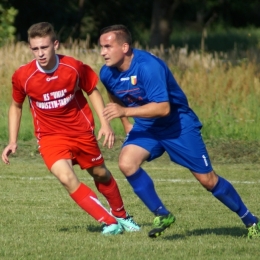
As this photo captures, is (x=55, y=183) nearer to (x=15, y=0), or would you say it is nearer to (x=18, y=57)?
(x=18, y=57)

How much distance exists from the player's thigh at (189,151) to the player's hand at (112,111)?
2.35 feet

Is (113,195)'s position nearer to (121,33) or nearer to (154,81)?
(154,81)

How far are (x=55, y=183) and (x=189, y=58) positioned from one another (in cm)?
751

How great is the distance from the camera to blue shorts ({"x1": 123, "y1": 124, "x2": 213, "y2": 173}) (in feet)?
24.1

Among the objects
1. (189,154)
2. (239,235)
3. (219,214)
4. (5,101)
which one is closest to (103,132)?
(189,154)

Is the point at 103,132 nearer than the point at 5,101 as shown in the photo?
Yes

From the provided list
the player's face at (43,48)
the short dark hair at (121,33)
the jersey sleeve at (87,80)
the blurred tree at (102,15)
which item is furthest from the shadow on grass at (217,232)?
the blurred tree at (102,15)

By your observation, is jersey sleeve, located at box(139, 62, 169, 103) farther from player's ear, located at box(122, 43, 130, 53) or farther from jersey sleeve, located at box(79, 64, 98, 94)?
jersey sleeve, located at box(79, 64, 98, 94)

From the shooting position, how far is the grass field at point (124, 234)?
6730mm

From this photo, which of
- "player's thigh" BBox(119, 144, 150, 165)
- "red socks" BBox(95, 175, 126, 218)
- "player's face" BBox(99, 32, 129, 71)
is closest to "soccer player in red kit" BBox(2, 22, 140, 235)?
"red socks" BBox(95, 175, 126, 218)

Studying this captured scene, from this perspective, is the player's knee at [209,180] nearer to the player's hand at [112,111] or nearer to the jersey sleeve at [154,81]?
the jersey sleeve at [154,81]

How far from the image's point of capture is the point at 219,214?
9.06 m

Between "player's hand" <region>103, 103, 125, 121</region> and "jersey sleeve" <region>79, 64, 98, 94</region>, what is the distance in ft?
2.41

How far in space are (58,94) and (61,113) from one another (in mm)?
183
